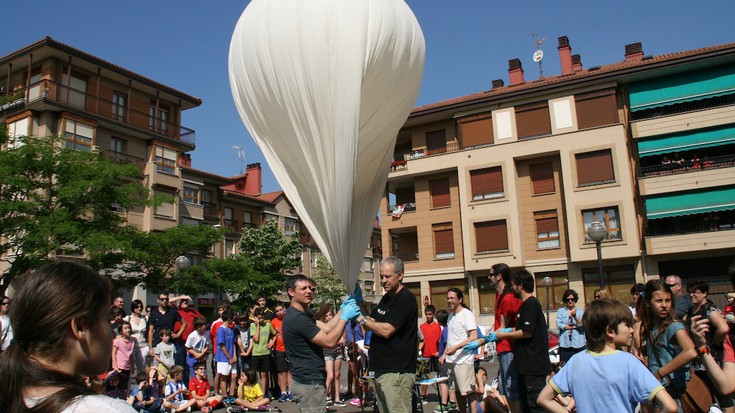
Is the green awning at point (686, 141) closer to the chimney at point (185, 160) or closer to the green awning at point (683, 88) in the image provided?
the green awning at point (683, 88)

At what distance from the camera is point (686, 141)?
1161 inches

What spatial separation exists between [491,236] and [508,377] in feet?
87.5

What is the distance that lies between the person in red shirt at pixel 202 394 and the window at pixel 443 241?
980 inches

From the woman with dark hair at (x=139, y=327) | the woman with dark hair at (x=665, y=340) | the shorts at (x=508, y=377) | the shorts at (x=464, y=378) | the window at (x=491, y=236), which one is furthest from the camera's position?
the window at (x=491, y=236)

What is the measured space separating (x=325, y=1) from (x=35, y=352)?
14.0 ft

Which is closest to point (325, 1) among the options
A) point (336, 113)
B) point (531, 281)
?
point (336, 113)

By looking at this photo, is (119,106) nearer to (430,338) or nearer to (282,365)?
(282,365)

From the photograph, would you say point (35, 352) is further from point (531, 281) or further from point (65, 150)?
point (65, 150)

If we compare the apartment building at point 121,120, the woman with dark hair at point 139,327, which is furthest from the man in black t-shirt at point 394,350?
the apartment building at point 121,120

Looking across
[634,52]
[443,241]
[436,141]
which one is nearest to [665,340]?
[443,241]

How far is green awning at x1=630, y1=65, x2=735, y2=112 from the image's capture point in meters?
29.1

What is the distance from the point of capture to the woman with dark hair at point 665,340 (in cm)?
367

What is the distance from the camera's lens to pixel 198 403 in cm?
994

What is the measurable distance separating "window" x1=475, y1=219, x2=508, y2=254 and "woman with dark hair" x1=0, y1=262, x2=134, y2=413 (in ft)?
103
